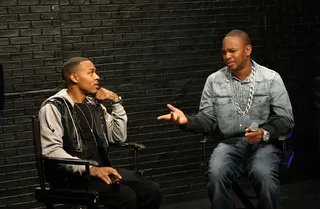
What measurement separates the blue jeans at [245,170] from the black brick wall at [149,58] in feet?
4.97

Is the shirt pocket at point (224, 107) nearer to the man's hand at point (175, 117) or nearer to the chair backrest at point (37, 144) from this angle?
the man's hand at point (175, 117)

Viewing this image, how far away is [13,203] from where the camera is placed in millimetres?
6359

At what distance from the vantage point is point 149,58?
669cm

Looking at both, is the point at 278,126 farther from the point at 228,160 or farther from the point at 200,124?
the point at 200,124

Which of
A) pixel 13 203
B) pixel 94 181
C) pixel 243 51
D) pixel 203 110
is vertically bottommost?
pixel 13 203

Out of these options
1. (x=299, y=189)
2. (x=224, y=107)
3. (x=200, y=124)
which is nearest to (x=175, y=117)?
(x=200, y=124)

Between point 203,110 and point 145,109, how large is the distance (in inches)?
49.0

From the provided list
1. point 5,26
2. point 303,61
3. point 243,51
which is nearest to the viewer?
point 243,51

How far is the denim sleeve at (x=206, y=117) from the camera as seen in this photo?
5445mm

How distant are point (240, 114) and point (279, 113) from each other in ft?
1.03

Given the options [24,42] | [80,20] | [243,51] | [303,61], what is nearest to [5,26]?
[24,42]

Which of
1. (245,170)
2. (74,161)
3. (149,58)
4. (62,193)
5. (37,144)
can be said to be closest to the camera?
(74,161)

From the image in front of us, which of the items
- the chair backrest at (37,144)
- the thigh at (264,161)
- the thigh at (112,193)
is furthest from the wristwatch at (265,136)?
the chair backrest at (37,144)

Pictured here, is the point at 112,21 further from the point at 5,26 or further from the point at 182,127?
the point at 182,127
